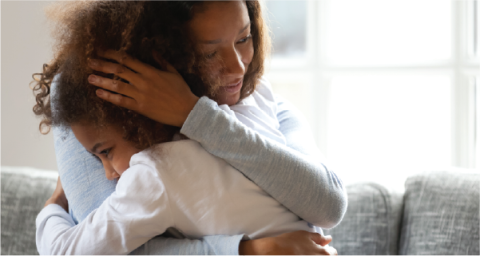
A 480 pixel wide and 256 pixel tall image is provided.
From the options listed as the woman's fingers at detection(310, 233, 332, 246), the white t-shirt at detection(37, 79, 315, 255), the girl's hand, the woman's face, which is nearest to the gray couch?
the woman's fingers at detection(310, 233, 332, 246)

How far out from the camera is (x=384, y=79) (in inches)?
96.9

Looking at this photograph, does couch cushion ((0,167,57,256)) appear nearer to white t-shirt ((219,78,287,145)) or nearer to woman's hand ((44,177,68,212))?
woman's hand ((44,177,68,212))

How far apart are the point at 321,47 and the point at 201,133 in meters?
1.76

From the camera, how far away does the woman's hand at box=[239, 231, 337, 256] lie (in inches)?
36.4

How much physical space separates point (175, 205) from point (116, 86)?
0.88ft

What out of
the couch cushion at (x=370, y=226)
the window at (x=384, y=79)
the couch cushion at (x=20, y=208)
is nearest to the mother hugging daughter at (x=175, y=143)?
the couch cushion at (x=370, y=226)

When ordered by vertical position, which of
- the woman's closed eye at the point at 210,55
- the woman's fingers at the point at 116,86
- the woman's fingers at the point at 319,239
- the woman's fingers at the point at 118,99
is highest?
the woman's closed eye at the point at 210,55

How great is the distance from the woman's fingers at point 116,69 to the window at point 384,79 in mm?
1770

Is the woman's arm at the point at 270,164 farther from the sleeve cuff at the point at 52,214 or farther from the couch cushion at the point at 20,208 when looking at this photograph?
the couch cushion at the point at 20,208

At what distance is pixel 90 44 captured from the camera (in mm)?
896

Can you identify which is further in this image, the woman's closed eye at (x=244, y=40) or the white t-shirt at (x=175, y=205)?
the woman's closed eye at (x=244, y=40)

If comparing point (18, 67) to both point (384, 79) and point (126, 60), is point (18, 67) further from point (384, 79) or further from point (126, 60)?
point (384, 79)

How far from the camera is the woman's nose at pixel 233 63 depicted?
100 cm

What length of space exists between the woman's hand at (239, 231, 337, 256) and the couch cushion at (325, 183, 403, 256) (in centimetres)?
57
